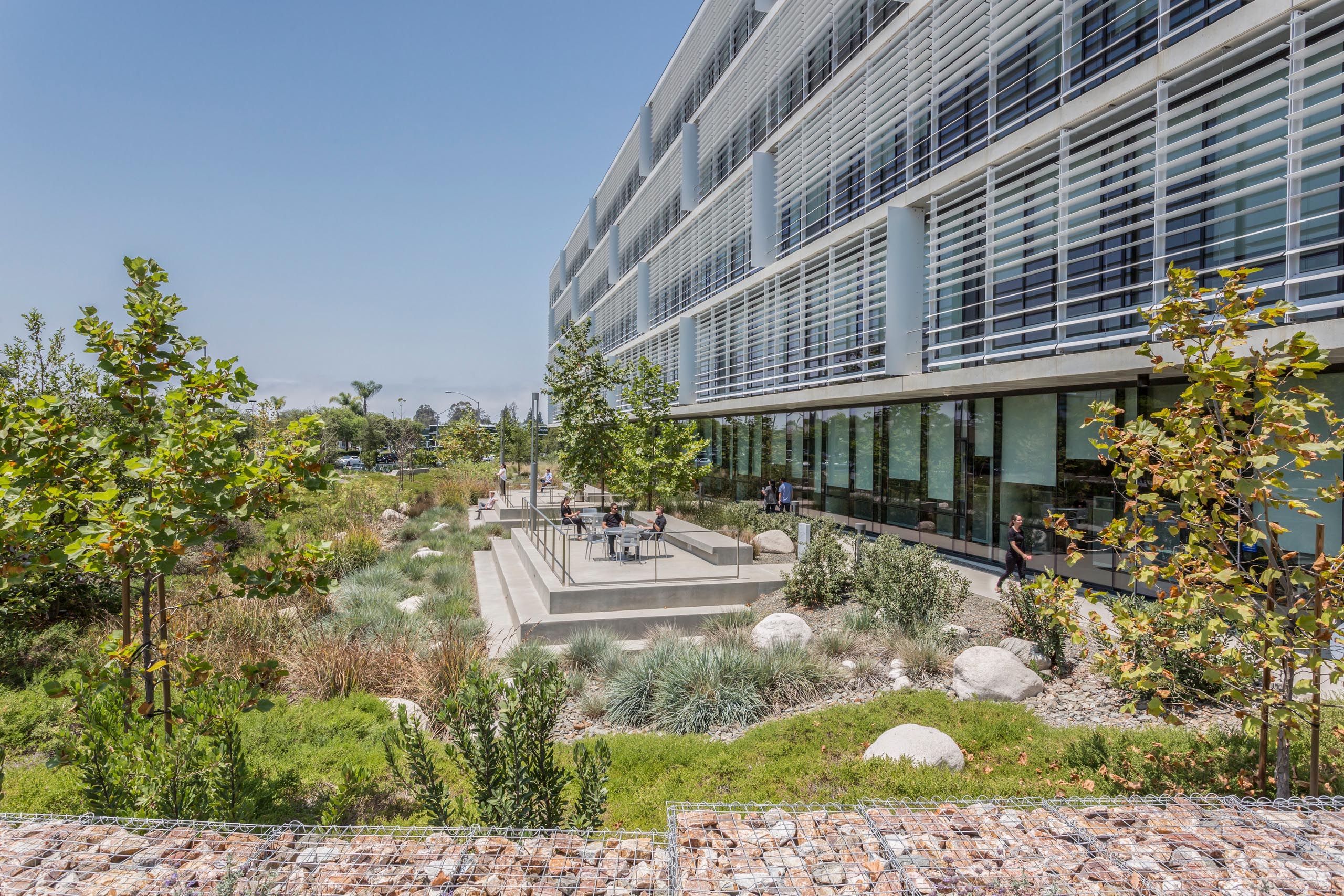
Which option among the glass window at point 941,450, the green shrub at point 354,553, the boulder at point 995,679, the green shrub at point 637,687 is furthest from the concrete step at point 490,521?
the boulder at point 995,679

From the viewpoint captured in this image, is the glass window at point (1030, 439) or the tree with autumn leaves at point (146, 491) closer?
the tree with autumn leaves at point (146, 491)

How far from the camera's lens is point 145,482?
14.8 ft

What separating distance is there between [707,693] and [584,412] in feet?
50.8

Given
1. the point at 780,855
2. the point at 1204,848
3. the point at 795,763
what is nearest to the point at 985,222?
the point at 795,763

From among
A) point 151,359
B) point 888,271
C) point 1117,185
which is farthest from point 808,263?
point 151,359

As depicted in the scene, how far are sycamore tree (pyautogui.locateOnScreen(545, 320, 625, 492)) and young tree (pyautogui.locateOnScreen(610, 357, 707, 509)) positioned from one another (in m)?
0.49

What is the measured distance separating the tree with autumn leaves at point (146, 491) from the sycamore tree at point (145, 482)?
0.01m

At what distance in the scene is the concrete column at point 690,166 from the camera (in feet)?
91.5

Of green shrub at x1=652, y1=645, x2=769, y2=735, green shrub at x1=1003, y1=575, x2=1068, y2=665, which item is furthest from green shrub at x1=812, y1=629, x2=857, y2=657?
green shrub at x1=1003, y1=575, x2=1068, y2=665

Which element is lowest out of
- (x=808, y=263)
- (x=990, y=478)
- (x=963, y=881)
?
(x=963, y=881)

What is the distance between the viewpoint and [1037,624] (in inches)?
337

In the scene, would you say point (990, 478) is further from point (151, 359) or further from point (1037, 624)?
point (151, 359)

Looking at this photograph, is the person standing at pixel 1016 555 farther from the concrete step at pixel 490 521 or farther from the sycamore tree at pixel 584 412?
the concrete step at pixel 490 521

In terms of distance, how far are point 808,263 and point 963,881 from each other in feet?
57.4
